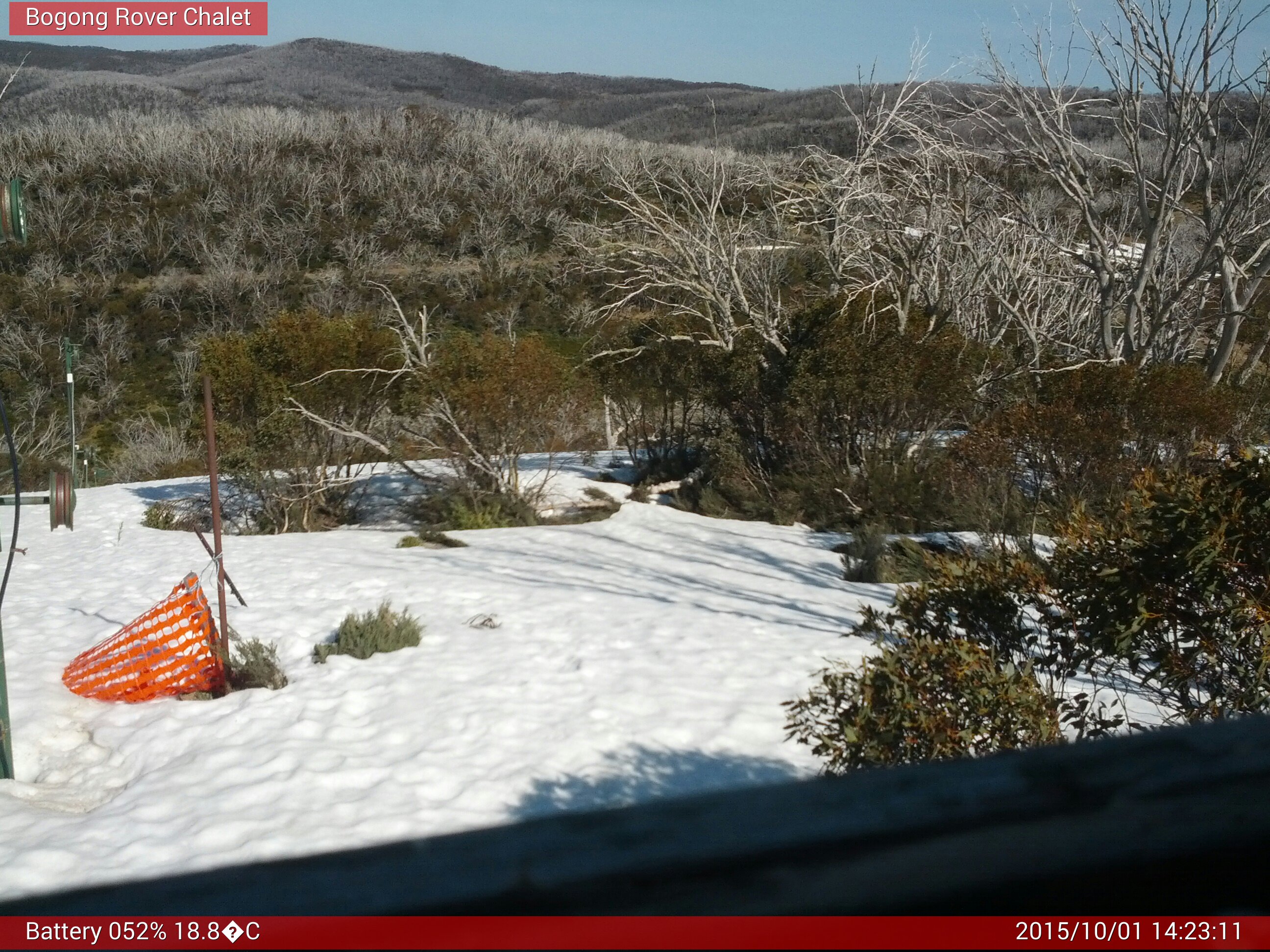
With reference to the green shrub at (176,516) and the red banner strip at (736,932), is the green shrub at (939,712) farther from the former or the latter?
the green shrub at (176,516)

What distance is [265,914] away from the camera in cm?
75

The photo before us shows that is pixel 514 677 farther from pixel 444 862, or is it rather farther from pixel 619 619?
pixel 444 862

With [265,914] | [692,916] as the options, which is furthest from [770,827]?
[265,914]

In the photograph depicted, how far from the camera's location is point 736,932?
66 cm

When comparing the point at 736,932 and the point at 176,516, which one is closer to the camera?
the point at 736,932

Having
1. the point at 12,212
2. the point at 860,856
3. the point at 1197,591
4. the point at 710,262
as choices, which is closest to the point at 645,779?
the point at 1197,591

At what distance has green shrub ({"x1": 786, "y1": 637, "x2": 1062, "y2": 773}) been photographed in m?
3.22

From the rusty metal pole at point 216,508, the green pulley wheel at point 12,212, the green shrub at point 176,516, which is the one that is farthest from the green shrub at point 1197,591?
the green shrub at point 176,516

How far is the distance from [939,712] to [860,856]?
2696 millimetres

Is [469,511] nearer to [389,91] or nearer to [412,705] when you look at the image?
[412,705]

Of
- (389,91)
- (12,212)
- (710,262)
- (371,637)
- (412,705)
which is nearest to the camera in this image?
(12,212)

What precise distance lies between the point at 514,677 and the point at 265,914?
216 inches

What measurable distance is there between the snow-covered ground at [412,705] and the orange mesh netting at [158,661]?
141 millimetres

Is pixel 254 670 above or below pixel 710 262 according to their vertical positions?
below
